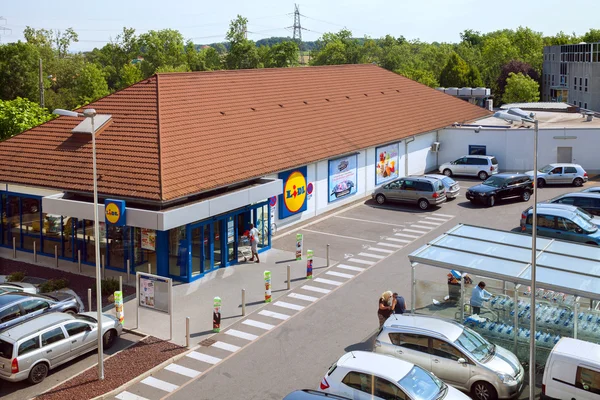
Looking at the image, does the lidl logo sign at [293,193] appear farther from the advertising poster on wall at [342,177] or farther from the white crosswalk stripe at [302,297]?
the white crosswalk stripe at [302,297]

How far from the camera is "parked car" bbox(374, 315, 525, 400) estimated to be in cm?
1730

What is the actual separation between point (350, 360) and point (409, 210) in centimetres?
2157

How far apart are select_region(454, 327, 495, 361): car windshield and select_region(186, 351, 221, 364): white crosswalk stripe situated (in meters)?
6.80

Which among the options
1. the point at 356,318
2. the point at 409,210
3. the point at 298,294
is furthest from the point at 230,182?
the point at 409,210

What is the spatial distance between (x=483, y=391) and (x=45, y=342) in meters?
11.6

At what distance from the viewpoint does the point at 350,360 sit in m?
16.7

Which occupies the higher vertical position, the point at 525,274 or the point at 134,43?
the point at 134,43

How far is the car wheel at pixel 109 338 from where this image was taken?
2087 cm

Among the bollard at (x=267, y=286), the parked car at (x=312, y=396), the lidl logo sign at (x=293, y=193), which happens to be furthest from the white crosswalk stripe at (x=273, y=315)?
the lidl logo sign at (x=293, y=193)

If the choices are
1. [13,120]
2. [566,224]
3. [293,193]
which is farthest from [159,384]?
[13,120]

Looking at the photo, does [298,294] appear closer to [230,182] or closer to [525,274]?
[230,182]

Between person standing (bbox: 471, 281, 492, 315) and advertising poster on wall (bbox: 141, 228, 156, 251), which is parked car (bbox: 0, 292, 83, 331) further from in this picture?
person standing (bbox: 471, 281, 492, 315)

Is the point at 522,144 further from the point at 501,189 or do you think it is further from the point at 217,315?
the point at 217,315

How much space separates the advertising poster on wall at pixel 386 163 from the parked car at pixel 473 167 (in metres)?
4.54
